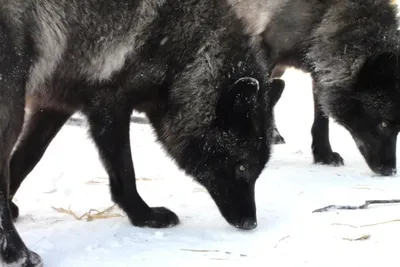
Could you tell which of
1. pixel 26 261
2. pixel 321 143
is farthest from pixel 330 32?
pixel 26 261

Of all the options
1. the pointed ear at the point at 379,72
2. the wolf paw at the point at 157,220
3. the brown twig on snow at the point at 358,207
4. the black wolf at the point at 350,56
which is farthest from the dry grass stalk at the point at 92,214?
the pointed ear at the point at 379,72

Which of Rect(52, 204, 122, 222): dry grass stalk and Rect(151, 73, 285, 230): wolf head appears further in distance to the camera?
Rect(52, 204, 122, 222): dry grass stalk

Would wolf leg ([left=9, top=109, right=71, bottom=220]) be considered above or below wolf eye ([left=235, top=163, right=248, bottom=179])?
above

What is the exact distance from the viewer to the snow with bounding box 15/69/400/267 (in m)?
2.80

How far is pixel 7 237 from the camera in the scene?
2582 millimetres

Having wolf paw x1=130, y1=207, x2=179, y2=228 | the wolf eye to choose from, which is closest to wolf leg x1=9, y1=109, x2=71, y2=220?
wolf paw x1=130, y1=207, x2=179, y2=228

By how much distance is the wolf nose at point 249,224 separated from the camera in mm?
3301

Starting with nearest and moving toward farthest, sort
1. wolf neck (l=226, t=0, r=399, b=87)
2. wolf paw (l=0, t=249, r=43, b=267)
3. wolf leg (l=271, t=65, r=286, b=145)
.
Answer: wolf paw (l=0, t=249, r=43, b=267), wolf neck (l=226, t=0, r=399, b=87), wolf leg (l=271, t=65, r=286, b=145)

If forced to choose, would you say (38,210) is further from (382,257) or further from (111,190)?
(382,257)

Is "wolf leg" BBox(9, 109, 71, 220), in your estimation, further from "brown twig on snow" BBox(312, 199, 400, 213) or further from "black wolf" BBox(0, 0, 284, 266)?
"brown twig on snow" BBox(312, 199, 400, 213)

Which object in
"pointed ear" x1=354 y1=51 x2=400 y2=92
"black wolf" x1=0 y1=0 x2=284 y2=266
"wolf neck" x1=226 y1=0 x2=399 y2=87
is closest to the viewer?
"black wolf" x1=0 y1=0 x2=284 y2=266

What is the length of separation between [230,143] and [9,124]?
4.15ft

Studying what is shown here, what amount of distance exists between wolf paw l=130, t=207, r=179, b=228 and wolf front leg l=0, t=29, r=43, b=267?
900 mm

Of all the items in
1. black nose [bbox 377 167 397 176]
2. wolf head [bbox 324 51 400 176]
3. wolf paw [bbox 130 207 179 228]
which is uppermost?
wolf paw [bbox 130 207 179 228]
